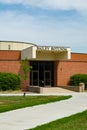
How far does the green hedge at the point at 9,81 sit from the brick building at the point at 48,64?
2.33 meters

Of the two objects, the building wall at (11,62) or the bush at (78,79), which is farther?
the bush at (78,79)

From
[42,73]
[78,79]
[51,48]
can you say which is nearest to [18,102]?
[51,48]

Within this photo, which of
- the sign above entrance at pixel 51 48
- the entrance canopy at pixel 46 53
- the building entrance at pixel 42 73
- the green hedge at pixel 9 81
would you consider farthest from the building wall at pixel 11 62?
the sign above entrance at pixel 51 48

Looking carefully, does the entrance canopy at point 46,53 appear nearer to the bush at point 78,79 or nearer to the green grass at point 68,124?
the bush at point 78,79

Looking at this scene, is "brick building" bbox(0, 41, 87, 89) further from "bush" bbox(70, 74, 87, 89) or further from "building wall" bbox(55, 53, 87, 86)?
"bush" bbox(70, 74, 87, 89)

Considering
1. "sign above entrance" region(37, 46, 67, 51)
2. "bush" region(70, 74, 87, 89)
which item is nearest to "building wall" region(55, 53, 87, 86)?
"bush" region(70, 74, 87, 89)

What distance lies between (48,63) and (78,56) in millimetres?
4232

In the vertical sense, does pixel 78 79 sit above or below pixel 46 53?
below

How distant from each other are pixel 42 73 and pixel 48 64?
1.48 metres

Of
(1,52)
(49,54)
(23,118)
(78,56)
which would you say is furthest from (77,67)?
(23,118)

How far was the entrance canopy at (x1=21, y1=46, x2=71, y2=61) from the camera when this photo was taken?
43438 millimetres

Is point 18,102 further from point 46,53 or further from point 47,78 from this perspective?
point 47,78

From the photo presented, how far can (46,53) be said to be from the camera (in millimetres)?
46719

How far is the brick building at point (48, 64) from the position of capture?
44750mm
